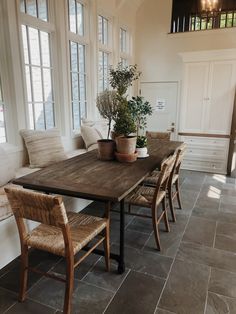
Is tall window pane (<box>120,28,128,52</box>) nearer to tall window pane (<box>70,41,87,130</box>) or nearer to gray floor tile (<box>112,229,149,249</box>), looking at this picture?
tall window pane (<box>70,41,87,130</box>)

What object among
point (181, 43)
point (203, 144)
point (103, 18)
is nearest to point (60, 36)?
point (103, 18)

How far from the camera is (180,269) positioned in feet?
7.06

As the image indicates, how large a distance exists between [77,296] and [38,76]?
286 cm

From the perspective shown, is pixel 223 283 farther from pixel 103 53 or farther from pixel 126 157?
pixel 103 53

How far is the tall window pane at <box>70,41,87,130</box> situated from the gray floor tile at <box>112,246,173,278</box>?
2.62 metres

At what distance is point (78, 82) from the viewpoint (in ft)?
14.2

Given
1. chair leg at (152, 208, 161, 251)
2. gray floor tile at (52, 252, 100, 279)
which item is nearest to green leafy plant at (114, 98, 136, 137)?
chair leg at (152, 208, 161, 251)

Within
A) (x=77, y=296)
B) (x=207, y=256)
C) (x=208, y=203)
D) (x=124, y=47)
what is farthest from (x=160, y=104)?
(x=77, y=296)

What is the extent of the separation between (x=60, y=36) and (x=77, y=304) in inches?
135

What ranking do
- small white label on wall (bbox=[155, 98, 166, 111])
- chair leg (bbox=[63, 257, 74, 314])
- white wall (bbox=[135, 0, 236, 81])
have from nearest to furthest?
chair leg (bbox=[63, 257, 74, 314]), white wall (bbox=[135, 0, 236, 81]), small white label on wall (bbox=[155, 98, 166, 111])

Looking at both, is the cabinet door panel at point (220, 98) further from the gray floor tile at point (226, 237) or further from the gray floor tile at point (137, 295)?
the gray floor tile at point (137, 295)

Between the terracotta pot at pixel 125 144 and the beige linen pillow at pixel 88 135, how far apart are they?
5.03ft

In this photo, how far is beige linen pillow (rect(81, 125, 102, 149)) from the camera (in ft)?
13.4

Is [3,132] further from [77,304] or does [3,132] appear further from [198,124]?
[198,124]
